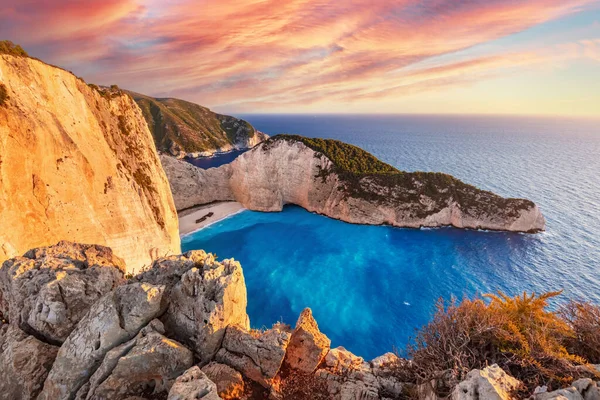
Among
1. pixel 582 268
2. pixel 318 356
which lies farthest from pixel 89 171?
pixel 582 268

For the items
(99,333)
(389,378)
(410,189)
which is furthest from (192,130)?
(389,378)

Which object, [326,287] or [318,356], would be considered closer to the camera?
[318,356]

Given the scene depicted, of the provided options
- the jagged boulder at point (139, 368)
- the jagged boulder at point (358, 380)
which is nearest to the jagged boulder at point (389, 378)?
the jagged boulder at point (358, 380)

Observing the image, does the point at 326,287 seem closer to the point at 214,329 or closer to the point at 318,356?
the point at 318,356

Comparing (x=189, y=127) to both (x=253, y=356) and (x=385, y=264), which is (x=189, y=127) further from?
(x=253, y=356)

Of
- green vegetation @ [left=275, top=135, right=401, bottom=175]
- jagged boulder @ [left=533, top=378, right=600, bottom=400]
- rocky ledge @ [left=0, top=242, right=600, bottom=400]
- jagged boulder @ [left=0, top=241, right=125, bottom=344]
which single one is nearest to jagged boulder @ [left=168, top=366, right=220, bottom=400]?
rocky ledge @ [left=0, top=242, right=600, bottom=400]

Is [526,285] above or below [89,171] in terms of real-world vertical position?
below

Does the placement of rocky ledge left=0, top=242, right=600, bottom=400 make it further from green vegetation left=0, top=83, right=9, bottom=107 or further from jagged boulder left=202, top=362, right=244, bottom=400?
green vegetation left=0, top=83, right=9, bottom=107
